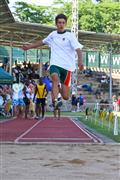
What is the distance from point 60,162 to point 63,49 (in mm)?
2020

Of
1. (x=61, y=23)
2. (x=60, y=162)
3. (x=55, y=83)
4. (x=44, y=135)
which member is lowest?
(x=44, y=135)

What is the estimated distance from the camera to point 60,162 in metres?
8.85

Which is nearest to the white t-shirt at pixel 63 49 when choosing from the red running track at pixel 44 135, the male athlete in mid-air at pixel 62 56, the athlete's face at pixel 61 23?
the male athlete in mid-air at pixel 62 56

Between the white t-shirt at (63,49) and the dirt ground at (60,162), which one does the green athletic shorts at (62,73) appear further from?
the dirt ground at (60,162)

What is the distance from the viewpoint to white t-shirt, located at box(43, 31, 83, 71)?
937 centimetres

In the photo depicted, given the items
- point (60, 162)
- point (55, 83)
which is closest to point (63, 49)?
point (55, 83)

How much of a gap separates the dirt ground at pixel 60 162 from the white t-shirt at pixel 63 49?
5.41 ft

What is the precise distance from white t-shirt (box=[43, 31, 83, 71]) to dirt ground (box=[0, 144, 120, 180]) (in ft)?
5.41

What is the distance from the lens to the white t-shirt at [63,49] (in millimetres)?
9367

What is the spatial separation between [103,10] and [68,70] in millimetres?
62092

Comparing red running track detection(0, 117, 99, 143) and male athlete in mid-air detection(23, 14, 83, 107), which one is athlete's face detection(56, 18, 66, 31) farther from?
red running track detection(0, 117, 99, 143)

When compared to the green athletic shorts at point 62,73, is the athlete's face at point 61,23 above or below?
above

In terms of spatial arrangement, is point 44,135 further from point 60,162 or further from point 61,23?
point 61,23

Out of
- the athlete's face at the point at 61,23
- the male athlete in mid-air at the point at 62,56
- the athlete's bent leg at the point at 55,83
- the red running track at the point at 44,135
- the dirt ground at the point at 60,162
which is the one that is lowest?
the red running track at the point at 44,135
